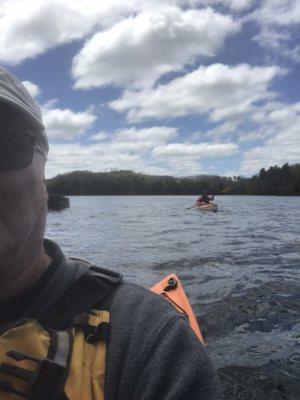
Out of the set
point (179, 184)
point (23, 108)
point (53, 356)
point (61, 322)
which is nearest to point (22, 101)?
point (23, 108)

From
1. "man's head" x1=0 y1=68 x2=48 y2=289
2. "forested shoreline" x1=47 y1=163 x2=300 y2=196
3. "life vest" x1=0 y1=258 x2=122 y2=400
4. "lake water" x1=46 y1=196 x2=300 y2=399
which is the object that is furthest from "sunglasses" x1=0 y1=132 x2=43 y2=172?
"forested shoreline" x1=47 y1=163 x2=300 y2=196

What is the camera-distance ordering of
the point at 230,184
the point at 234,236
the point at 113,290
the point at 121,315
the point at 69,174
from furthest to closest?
the point at 69,174, the point at 230,184, the point at 234,236, the point at 113,290, the point at 121,315

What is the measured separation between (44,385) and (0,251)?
1.95 ft

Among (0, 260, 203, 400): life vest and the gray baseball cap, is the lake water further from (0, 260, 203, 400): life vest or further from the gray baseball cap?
the gray baseball cap

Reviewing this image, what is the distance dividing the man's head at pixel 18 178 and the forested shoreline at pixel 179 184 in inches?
5113

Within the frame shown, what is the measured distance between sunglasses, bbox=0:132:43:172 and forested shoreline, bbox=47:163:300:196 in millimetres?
129906

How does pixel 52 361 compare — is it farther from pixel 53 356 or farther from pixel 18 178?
pixel 18 178

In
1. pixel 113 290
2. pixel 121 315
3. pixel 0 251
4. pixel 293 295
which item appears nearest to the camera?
pixel 0 251

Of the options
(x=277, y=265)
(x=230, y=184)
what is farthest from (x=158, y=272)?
(x=230, y=184)

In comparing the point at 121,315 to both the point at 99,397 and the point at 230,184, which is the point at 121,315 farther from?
the point at 230,184

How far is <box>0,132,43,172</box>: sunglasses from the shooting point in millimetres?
1954

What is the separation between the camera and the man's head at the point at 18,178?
194cm

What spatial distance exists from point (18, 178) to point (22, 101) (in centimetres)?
35

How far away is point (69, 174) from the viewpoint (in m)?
184
